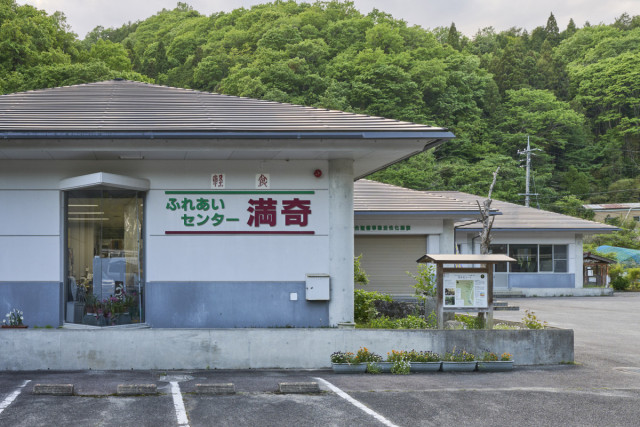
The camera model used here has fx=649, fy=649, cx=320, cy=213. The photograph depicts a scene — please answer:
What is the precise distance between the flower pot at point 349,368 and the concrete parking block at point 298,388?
1.82 meters

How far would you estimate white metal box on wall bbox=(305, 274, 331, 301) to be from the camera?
11.7m

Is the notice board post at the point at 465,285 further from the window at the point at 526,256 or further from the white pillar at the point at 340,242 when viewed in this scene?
the window at the point at 526,256

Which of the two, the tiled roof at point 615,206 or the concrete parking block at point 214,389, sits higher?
the tiled roof at point 615,206

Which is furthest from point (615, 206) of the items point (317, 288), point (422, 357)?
point (422, 357)

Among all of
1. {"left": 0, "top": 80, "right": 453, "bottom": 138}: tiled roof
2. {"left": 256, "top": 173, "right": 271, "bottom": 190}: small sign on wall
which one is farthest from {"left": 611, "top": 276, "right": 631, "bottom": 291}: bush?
{"left": 256, "top": 173, "right": 271, "bottom": 190}: small sign on wall

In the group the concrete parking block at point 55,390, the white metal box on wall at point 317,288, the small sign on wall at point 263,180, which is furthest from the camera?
the small sign on wall at point 263,180

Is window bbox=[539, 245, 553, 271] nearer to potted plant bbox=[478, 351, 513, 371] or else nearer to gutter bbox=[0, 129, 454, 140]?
potted plant bbox=[478, 351, 513, 371]

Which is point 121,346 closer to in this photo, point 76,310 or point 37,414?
point 76,310

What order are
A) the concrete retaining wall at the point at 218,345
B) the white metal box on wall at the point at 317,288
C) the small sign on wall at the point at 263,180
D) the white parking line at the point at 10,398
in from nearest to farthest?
the white parking line at the point at 10,398, the concrete retaining wall at the point at 218,345, the white metal box on wall at the point at 317,288, the small sign on wall at the point at 263,180

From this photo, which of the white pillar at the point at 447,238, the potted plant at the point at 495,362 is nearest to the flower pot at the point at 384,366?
the potted plant at the point at 495,362

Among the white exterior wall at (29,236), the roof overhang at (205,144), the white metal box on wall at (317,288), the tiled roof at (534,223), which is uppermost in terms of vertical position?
the roof overhang at (205,144)

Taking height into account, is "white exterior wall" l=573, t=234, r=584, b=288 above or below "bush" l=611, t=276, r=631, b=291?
above

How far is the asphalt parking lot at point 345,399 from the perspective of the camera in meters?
6.98

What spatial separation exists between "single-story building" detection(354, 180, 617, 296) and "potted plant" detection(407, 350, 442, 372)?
10.9m
